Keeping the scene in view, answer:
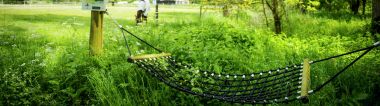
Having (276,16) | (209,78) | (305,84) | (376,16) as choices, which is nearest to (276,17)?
(276,16)

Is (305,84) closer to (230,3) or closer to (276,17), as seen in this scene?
(276,17)

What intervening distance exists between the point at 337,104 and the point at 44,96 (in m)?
2.90

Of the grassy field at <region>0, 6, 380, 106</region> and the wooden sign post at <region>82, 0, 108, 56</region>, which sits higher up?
the wooden sign post at <region>82, 0, 108, 56</region>

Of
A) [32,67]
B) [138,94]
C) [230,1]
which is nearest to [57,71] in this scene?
[32,67]

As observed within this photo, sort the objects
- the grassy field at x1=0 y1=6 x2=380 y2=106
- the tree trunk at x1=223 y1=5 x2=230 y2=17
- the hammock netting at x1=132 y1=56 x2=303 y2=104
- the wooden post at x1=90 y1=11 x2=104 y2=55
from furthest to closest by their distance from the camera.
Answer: the tree trunk at x1=223 y1=5 x2=230 y2=17
the wooden post at x1=90 y1=11 x2=104 y2=55
the grassy field at x1=0 y1=6 x2=380 y2=106
the hammock netting at x1=132 y1=56 x2=303 y2=104

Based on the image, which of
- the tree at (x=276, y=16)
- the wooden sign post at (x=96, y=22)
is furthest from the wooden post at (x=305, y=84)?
the tree at (x=276, y=16)

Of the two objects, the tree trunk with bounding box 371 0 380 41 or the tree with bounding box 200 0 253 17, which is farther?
the tree with bounding box 200 0 253 17

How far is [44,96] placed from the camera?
386 centimetres

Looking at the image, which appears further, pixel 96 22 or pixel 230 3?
pixel 230 3

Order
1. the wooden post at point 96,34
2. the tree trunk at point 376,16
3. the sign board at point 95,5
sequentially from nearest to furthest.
→ the sign board at point 95,5 → the wooden post at point 96,34 → the tree trunk at point 376,16

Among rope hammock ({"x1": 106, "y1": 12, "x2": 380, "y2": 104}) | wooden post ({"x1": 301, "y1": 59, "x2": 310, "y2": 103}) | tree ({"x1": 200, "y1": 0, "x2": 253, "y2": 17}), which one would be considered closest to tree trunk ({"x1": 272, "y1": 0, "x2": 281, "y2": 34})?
tree ({"x1": 200, "y1": 0, "x2": 253, "y2": 17})

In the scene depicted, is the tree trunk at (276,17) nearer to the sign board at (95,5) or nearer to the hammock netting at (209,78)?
the hammock netting at (209,78)

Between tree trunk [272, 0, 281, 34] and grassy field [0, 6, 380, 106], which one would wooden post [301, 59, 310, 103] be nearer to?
grassy field [0, 6, 380, 106]

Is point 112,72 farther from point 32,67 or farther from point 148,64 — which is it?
point 32,67
